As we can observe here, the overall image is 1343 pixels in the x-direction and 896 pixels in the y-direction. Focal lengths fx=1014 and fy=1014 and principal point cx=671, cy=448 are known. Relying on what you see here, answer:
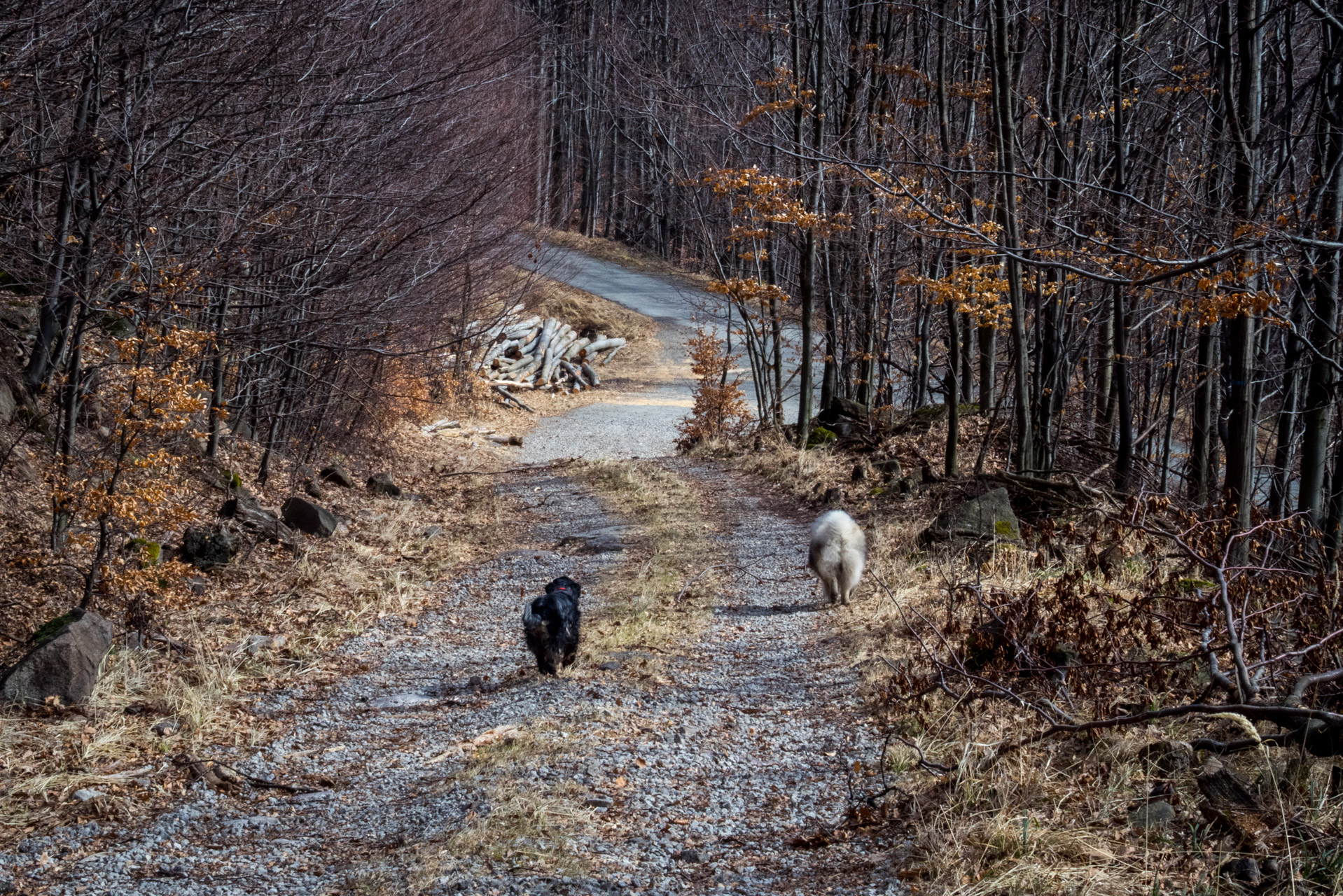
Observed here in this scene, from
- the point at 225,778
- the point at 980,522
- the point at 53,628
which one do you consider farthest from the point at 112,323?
the point at 980,522

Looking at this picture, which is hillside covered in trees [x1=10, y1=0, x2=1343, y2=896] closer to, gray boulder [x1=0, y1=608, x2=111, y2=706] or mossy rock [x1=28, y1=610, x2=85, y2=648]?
gray boulder [x1=0, y1=608, x2=111, y2=706]

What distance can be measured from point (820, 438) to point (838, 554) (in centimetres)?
877

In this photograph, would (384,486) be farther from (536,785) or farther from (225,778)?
(536,785)

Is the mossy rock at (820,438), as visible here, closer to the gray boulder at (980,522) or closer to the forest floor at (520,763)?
the forest floor at (520,763)

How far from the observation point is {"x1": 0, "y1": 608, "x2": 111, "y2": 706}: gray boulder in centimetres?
613

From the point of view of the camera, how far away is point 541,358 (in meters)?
31.3

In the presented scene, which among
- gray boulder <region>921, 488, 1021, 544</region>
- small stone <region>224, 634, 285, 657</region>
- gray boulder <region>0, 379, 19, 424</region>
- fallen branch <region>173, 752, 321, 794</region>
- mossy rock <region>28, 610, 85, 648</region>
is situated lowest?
fallen branch <region>173, 752, 321, 794</region>

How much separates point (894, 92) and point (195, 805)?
16627mm

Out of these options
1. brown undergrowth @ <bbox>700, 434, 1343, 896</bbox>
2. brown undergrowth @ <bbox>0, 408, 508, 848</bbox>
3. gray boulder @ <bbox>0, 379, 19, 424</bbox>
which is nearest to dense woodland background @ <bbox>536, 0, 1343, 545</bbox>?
brown undergrowth @ <bbox>700, 434, 1343, 896</bbox>

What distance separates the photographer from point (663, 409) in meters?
27.5

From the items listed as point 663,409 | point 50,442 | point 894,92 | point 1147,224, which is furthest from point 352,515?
point 663,409

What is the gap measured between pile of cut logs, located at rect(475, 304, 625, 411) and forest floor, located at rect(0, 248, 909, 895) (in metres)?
19.8

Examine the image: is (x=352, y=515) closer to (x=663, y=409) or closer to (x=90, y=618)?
(x=90, y=618)

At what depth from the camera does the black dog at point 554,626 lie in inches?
268
